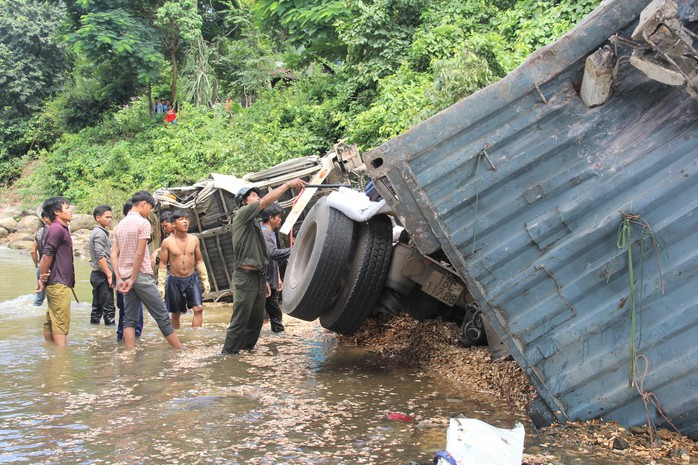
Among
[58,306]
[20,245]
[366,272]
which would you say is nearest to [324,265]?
[366,272]

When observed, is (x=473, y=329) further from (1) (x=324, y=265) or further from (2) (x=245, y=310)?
(2) (x=245, y=310)

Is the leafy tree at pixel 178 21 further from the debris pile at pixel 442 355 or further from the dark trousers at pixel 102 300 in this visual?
the debris pile at pixel 442 355

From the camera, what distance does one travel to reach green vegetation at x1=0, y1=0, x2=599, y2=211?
1388 centimetres

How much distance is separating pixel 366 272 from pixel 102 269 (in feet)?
15.5

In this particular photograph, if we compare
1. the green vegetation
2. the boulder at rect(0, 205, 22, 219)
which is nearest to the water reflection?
the green vegetation

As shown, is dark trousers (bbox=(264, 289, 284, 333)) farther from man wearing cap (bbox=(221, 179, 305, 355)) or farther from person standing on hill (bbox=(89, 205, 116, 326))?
person standing on hill (bbox=(89, 205, 116, 326))

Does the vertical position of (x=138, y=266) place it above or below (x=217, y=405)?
above

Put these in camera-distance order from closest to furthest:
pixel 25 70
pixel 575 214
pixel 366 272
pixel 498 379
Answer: pixel 575 214, pixel 498 379, pixel 366 272, pixel 25 70

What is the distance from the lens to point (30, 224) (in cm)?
2602

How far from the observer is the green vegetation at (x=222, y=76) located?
45.5 ft

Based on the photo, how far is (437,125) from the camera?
14.7 ft

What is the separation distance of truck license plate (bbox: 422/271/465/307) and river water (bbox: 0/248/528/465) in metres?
0.73

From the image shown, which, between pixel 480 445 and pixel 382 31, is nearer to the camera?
pixel 480 445

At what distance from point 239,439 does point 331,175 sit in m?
5.44
